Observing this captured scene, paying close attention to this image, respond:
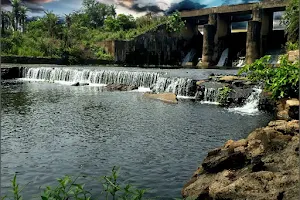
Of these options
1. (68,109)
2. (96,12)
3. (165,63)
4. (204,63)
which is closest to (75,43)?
(165,63)

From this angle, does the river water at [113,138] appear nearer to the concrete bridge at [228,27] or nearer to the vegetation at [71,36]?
the concrete bridge at [228,27]

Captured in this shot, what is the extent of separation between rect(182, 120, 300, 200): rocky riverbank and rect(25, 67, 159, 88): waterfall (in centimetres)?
1293

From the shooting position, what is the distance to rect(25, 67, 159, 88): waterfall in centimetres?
1891

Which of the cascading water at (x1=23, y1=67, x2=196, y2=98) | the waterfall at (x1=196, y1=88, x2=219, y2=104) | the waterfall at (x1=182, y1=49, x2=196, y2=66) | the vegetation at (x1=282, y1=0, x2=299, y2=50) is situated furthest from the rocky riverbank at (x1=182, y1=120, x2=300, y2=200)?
the waterfall at (x1=182, y1=49, x2=196, y2=66)

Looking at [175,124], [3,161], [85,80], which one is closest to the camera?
[3,161]

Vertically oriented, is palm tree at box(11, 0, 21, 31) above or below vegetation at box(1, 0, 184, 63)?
above

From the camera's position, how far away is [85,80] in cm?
2152

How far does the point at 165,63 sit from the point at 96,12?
21288 mm

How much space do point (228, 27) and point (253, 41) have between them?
19.0ft

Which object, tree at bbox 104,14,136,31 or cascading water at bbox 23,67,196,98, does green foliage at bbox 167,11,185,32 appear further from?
cascading water at bbox 23,67,196,98

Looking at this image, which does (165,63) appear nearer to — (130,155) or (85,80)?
(85,80)

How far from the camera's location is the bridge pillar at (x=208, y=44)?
3188cm

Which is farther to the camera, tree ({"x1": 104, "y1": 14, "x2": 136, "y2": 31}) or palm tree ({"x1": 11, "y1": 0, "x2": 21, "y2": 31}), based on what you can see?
palm tree ({"x1": 11, "y1": 0, "x2": 21, "y2": 31})

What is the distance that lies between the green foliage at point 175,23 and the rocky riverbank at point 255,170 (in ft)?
96.5
